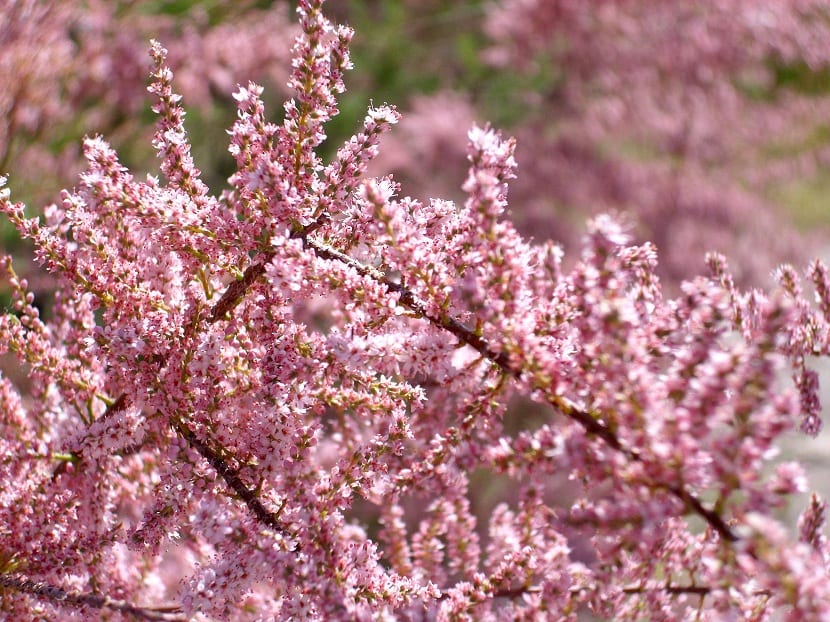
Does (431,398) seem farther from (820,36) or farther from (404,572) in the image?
(820,36)

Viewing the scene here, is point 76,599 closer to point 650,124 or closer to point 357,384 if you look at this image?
point 357,384

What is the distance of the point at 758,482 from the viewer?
0.50 metres

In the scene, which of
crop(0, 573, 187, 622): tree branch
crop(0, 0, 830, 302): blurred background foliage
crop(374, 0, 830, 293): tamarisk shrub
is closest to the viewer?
crop(0, 573, 187, 622): tree branch

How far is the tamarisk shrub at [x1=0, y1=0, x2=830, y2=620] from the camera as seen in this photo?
533mm

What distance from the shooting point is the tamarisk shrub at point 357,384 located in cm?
53

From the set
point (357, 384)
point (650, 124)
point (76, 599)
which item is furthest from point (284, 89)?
point (76, 599)

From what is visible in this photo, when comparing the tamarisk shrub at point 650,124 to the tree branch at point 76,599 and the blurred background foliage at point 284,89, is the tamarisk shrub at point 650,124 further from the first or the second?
the tree branch at point 76,599

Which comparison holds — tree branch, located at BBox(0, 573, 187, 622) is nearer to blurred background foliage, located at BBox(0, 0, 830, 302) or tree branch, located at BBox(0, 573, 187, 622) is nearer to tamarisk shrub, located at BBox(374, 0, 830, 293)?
blurred background foliage, located at BBox(0, 0, 830, 302)

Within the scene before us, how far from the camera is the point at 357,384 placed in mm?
819

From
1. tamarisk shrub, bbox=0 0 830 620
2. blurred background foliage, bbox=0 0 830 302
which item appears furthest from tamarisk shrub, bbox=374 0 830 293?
tamarisk shrub, bbox=0 0 830 620

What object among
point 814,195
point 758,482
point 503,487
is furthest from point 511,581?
point 814,195

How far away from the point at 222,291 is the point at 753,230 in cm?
359

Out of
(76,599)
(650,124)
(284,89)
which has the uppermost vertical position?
(650,124)

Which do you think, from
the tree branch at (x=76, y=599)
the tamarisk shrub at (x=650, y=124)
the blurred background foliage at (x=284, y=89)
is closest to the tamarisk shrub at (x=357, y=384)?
the tree branch at (x=76, y=599)
